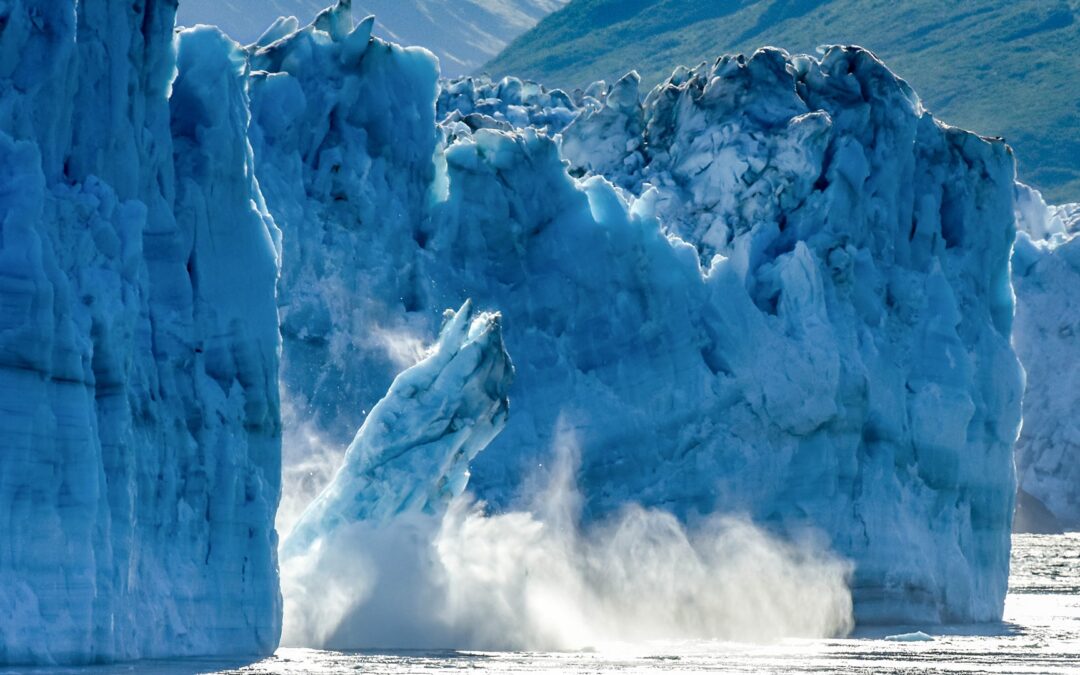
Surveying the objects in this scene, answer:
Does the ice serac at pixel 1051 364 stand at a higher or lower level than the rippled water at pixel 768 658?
higher

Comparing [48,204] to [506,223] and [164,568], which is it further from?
[506,223]

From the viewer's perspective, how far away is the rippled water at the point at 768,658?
1017 inches

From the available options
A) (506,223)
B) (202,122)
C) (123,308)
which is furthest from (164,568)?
(506,223)

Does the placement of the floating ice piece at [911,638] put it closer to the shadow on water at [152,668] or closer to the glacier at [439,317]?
the glacier at [439,317]

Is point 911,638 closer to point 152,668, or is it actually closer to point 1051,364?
point 152,668

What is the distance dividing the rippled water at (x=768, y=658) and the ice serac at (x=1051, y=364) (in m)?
29.8

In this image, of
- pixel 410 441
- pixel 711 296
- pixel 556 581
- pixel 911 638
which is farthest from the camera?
pixel 711 296

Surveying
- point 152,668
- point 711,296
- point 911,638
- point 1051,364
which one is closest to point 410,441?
point 152,668

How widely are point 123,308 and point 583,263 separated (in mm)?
14160

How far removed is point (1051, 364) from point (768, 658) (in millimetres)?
40952

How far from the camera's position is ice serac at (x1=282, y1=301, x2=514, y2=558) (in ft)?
98.0

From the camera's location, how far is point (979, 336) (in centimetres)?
4106

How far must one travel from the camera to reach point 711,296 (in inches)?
1508

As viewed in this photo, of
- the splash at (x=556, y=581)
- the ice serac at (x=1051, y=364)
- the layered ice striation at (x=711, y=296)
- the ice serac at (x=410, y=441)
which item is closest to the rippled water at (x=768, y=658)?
the splash at (x=556, y=581)
